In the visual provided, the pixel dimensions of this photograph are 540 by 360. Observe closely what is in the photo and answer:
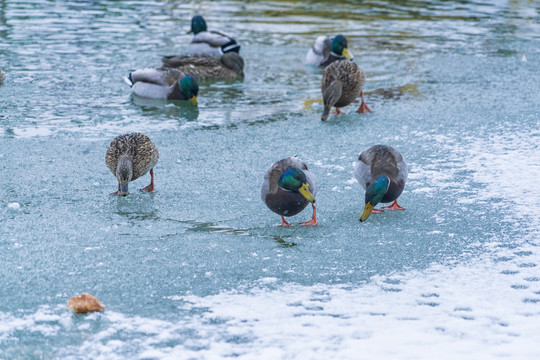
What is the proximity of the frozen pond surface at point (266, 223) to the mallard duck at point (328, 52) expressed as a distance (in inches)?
11.4

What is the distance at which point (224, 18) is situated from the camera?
1502cm

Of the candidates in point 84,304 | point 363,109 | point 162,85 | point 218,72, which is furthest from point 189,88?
point 84,304

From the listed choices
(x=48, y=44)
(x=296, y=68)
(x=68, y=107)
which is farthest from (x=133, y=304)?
(x=48, y=44)

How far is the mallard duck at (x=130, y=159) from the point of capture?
5508 mm

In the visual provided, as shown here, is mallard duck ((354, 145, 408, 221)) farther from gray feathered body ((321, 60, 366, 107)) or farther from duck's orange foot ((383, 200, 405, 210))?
gray feathered body ((321, 60, 366, 107))

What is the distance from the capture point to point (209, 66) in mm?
9992

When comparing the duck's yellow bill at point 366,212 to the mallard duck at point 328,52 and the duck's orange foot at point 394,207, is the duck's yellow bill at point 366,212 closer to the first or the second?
the duck's orange foot at point 394,207

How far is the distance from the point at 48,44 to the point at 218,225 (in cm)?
756

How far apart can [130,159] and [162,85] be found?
11.6 ft

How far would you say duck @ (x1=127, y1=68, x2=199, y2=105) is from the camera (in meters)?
8.56

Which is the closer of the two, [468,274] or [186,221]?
[468,274]

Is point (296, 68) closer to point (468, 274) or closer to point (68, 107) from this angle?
point (68, 107)

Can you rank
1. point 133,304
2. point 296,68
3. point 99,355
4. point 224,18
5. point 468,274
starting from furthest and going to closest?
1. point 224,18
2. point 296,68
3. point 468,274
4. point 133,304
5. point 99,355

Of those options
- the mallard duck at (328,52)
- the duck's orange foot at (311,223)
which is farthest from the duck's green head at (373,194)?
the mallard duck at (328,52)
